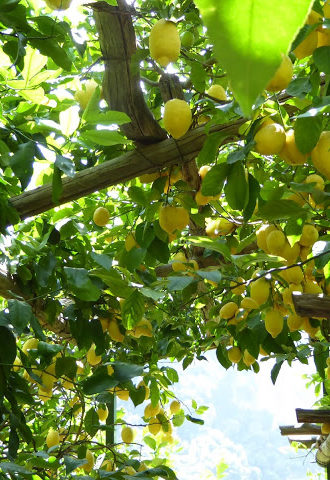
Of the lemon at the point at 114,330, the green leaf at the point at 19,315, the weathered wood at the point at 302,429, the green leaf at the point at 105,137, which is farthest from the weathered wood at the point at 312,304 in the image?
the weathered wood at the point at 302,429

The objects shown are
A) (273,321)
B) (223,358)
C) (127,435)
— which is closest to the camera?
(273,321)

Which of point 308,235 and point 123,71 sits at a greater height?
point 123,71

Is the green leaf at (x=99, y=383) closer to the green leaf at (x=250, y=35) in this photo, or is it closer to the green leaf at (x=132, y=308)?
the green leaf at (x=132, y=308)

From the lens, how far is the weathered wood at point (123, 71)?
134 cm

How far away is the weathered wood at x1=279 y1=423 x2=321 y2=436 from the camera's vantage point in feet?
10.4

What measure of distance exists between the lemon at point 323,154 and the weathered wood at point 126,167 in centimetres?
60

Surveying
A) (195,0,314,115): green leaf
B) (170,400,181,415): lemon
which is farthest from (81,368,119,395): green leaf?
(170,400,181,415): lemon

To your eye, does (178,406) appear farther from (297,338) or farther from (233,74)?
(233,74)

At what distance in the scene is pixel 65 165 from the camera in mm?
1079

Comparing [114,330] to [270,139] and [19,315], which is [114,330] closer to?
[19,315]

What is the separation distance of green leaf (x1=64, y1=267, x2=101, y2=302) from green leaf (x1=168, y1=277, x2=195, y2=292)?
213 millimetres

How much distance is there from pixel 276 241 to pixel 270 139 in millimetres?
394

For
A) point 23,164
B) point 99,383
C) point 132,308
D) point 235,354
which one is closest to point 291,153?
point 23,164

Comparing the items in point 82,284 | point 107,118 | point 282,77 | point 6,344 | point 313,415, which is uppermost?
point 107,118
